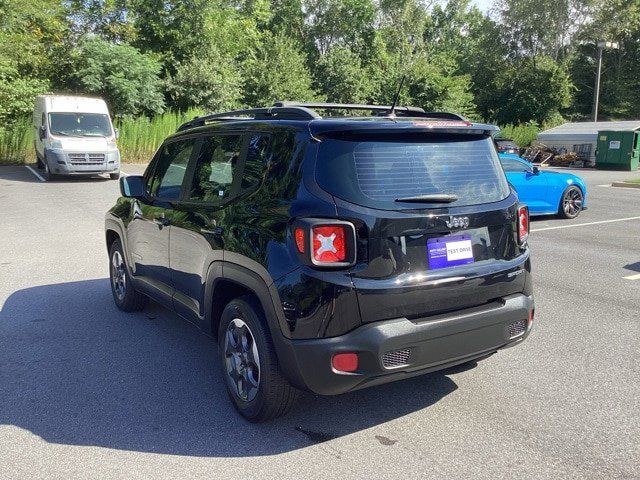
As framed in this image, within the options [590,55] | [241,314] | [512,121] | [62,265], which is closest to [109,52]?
[62,265]

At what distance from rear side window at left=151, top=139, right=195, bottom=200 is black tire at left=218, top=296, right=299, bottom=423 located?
1305 millimetres

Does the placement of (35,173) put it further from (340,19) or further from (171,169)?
(340,19)

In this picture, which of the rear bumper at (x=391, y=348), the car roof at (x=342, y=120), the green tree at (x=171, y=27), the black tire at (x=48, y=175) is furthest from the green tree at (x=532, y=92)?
the rear bumper at (x=391, y=348)

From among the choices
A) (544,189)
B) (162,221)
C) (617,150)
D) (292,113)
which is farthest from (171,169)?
(617,150)

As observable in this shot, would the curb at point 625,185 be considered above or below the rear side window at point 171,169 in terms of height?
below

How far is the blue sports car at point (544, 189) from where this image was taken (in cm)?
1180

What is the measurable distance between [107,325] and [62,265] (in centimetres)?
282

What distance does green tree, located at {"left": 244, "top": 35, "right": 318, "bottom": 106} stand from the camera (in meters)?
34.9

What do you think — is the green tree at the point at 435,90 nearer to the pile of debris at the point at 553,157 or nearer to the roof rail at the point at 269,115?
the pile of debris at the point at 553,157

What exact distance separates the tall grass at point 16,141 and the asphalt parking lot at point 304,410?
2071 centimetres

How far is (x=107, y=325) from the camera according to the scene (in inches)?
212

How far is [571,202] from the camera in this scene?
489 inches

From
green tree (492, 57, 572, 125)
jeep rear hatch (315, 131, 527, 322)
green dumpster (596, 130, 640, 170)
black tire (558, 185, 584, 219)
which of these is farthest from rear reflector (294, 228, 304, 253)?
green tree (492, 57, 572, 125)

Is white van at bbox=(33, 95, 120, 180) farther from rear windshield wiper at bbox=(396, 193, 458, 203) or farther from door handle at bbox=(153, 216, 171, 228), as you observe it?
rear windshield wiper at bbox=(396, 193, 458, 203)
